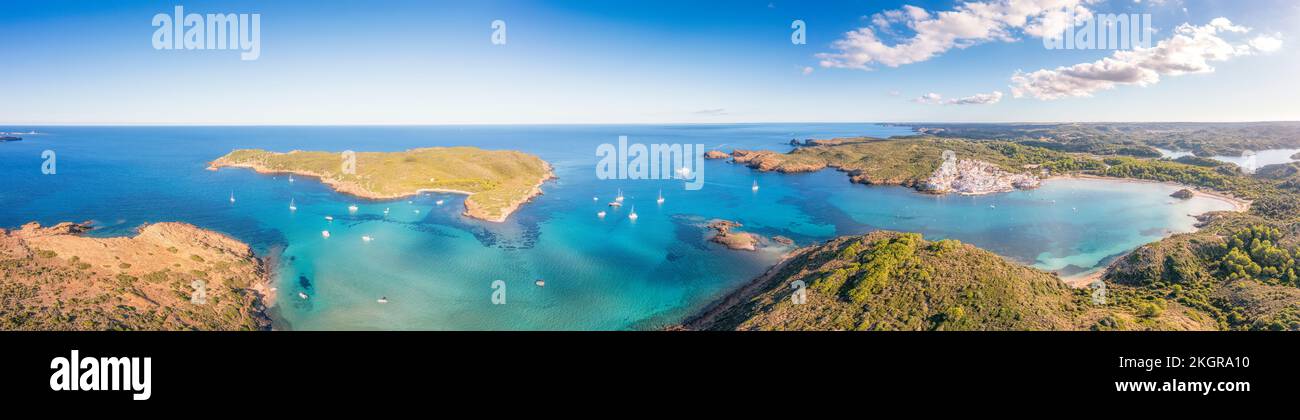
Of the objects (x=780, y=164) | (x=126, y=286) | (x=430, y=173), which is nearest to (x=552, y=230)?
(x=126, y=286)

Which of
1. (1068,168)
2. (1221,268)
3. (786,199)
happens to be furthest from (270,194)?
(1068,168)

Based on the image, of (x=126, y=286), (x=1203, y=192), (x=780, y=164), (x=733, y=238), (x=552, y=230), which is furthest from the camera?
(x=780, y=164)

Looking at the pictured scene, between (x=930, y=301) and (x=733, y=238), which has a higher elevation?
(x=733, y=238)

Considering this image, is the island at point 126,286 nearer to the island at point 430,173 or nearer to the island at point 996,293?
the island at point 430,173

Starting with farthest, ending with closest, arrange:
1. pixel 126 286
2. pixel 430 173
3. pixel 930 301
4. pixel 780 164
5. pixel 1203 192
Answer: pixel 780 164, pixel 1203 192, pixel 430 173, pixel 126 286, pixel 930 301

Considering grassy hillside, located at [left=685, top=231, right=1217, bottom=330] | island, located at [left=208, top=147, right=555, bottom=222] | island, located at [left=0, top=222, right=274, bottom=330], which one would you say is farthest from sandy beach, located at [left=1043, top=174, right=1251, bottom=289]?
island, located at [left=0, top=222, right=274, bottom=330]

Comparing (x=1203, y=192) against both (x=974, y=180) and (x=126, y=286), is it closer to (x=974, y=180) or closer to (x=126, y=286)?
(x=974, y=180)
